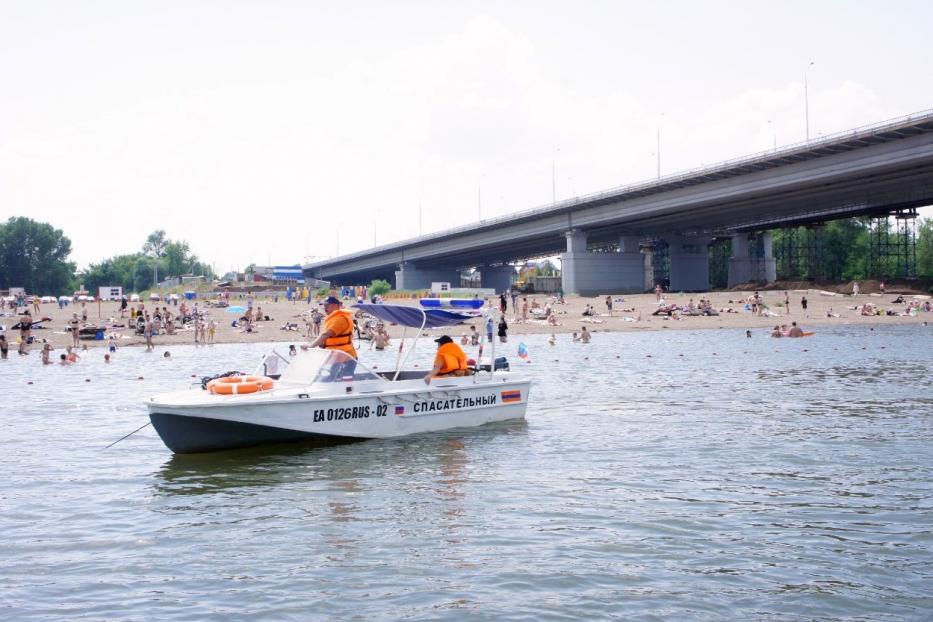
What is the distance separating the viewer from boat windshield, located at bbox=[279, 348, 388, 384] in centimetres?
1527

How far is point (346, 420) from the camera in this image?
1535 centimetres

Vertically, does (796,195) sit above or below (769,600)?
above

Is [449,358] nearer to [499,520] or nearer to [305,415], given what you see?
[305,415]

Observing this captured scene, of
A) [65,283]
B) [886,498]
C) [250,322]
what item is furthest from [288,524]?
[65,283]

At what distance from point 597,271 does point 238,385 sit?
78.3m

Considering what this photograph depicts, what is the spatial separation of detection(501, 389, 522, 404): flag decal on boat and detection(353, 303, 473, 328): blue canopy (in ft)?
5.60

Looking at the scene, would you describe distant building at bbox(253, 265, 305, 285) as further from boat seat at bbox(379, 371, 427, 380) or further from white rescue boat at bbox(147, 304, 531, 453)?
white rescue boat at bbox(147, 304, 531, 453)

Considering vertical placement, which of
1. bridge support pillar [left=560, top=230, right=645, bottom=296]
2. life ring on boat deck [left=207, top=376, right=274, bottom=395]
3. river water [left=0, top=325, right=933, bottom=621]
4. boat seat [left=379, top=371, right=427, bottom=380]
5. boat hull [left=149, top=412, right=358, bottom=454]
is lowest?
river water [left=0, top=325, right=933, bottom=621]

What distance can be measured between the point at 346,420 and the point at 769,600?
28.4 ft

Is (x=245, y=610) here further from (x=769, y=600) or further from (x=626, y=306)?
A: (x=626, y=306)

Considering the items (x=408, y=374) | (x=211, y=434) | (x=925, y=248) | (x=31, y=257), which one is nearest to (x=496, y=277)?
(x=925, y=248)

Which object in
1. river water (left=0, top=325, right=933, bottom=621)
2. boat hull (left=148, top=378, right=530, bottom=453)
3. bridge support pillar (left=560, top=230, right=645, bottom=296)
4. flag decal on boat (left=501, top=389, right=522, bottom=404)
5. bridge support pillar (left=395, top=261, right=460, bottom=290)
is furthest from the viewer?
bridge support pillar (left=395, top=261, right=460, bottom=290)

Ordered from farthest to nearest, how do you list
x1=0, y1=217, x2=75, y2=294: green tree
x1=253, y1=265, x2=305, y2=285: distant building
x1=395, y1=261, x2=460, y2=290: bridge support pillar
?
x1=253, y1=265, x2=305, y2=285: distant building, x1=0, y1=217, x2=75, y2=294: green tree, x1=395, y1=261, x2=460, y2=290: bridge support pillar

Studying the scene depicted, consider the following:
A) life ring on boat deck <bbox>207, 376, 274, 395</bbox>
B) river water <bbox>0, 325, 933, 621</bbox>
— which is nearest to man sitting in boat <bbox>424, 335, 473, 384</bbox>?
river water <bbox>0, 325, 933, 621</bbox>
